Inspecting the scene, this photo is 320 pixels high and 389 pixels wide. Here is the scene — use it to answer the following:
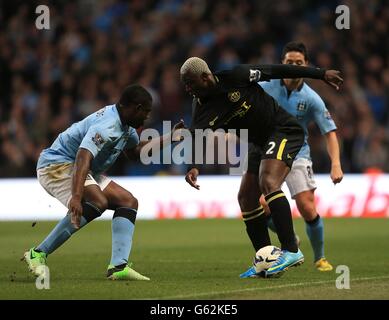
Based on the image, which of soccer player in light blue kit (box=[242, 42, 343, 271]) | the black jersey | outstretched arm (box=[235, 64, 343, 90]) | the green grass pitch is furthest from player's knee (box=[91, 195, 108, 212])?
soccer player in light blue kit (box=[242, 42, 343, 271])

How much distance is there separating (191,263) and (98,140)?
287 cm

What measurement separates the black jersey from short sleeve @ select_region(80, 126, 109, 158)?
2.77 feet

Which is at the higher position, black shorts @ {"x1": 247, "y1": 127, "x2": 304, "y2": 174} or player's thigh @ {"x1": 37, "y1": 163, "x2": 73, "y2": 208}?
black shorts @ {"x1": 247, "y1": 127, "x2": 304, "y2": 174}

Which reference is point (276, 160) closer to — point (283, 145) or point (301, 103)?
point (283, 145)

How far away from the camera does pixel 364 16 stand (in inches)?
865

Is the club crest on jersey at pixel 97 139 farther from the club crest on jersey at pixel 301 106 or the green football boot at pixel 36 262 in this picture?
the club crest on jersey at pixel 301 106

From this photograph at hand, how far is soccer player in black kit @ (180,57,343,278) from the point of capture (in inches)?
367

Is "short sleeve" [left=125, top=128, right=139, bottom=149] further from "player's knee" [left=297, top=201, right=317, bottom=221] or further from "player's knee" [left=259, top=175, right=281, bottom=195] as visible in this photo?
"player's knee" [left=297, top=201, right=317, bottom=221]

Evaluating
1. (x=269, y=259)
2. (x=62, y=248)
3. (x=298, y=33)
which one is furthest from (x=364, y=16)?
(x=269, y=259)

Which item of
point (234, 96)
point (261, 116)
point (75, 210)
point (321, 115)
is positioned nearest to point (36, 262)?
point (75, 210)

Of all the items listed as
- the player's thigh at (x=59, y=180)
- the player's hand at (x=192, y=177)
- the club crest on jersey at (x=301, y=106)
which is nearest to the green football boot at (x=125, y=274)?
the player's thigh at (x=59, y=180)

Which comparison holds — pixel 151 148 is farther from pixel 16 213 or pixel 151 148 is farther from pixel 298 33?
pixel 298 33

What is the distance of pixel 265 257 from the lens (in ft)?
31.4

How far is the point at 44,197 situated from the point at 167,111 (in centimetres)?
314
